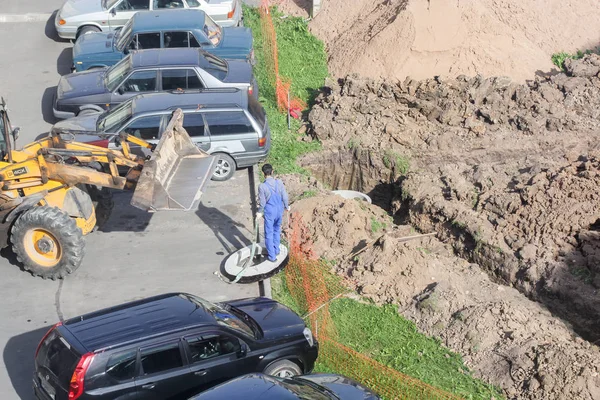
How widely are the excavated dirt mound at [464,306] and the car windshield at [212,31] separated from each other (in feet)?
19.2

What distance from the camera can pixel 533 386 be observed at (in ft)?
33.2

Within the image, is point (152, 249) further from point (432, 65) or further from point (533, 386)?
point (432, 65)

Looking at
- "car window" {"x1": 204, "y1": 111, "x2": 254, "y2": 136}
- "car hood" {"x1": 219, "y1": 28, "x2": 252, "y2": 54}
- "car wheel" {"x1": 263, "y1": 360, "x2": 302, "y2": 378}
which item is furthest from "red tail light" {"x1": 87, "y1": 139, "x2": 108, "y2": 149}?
"car wheel" {"x1": 263, "y1": 360, "x2": 302, "y2": 378}

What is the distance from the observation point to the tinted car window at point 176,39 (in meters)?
17.9

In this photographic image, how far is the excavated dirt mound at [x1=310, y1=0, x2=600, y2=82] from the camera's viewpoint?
1880cm

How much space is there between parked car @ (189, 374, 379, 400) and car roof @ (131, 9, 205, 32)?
11.0 metres

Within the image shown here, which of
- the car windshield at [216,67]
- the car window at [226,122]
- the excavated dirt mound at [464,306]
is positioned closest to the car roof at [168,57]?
the car windshield at [216,67]

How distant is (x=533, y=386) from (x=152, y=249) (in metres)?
6.68

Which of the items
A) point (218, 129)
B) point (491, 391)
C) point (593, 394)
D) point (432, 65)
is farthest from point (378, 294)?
point (432, 65)

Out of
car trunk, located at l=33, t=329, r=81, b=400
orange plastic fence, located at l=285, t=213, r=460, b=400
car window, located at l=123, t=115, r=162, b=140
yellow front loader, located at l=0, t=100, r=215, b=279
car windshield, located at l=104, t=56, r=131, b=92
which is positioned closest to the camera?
car trunk, located at l=33, t=329, r=81, b=400

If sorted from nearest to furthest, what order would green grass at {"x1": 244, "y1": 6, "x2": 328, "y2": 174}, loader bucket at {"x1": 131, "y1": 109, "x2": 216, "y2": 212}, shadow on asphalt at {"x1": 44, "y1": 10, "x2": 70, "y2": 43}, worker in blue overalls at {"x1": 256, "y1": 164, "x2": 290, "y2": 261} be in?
loader bucket at {"x1": 131, "y1": 109, "x2": 216, "y2": 212} → worker in blue overalls at {"x1": 256, "y1": 164, "x2": 290, "y2": 261} → green grass at {"x1": 244, "y1": 6, "x2": 328, "y2": 174} → shadow on asphalt at {"x1": 44, "y1": 10, "x2": 70, "y2": 43}

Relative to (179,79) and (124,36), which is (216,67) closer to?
(179,79)

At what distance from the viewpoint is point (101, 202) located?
13.8 meters

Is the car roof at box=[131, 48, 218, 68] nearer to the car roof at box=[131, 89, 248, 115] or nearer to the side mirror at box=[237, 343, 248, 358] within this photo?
the car roof at box=[131, 89, 248, 115]
